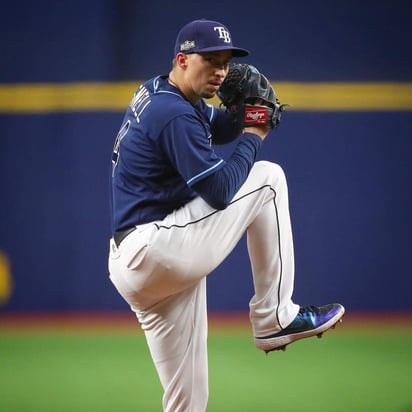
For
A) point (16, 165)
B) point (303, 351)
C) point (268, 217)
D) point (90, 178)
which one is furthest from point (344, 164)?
point (268, 217)

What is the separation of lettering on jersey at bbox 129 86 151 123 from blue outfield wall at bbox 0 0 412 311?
9.36 feet

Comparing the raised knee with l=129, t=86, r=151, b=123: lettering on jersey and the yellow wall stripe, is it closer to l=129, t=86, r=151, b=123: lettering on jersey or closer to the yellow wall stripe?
l=129, t=86, r=151, b=123: lettering on jersey

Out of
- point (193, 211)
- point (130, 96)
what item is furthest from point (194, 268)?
point (130, 96)

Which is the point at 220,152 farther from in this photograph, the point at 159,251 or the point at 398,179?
the point at 159,251

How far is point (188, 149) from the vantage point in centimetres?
281

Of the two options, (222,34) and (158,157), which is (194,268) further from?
(222,34)

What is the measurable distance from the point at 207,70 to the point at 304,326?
1.12 metres

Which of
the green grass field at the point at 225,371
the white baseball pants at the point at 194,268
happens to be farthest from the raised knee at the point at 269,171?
the green grass field at the point at 225,371

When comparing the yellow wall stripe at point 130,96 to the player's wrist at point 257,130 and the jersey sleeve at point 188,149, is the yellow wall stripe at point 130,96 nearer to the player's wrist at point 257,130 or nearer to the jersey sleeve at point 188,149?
the player's wrist at point 257,130

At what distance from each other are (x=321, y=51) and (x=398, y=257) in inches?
68.7

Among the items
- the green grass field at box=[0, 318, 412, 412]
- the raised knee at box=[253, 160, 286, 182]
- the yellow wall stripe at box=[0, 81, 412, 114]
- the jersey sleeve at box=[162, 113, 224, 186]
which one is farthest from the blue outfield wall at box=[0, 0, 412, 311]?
the jersey sleeve at box=[162, 113, 224, 186]

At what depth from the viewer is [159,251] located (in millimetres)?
2893

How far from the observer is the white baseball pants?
9.58 ft

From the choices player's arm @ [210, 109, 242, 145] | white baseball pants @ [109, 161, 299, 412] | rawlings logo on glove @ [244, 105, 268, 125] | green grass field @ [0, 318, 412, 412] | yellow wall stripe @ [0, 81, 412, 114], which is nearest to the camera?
white baseball pants @ [109, 161, 299, 412]
